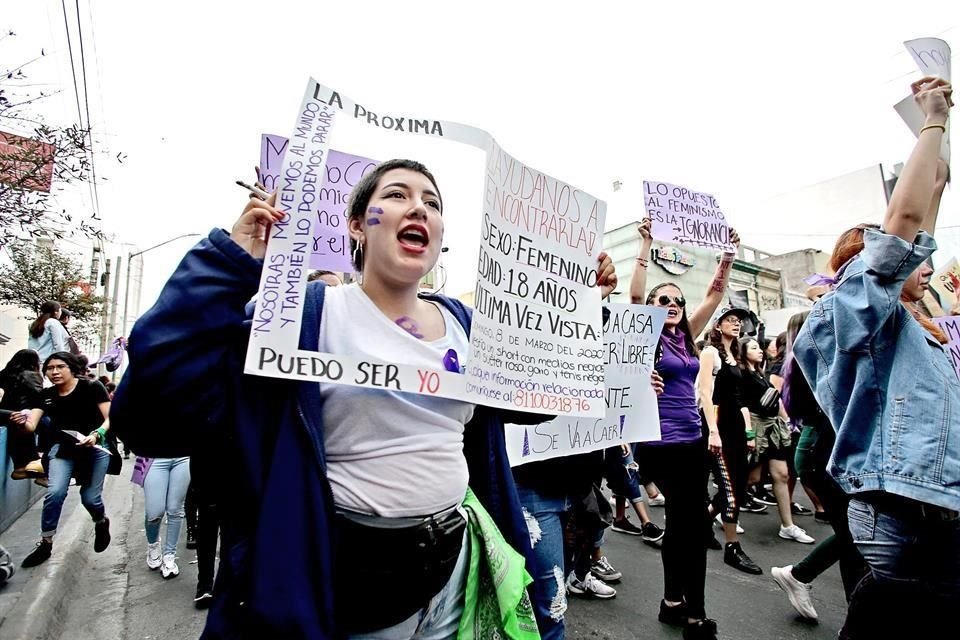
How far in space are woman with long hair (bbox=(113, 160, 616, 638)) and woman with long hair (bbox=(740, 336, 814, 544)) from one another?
4.80 meters

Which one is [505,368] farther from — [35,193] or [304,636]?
[35,193]

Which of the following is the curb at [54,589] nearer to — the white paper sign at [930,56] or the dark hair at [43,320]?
the dark hair at [43,320]

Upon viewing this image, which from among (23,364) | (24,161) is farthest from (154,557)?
(24,161)

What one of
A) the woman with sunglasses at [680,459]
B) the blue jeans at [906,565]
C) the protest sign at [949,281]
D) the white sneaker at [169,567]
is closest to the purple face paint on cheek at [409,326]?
the blue jeans at [906,565]

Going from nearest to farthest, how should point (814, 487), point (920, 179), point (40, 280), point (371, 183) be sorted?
point (371, 183)
point (920, 179)
point (814, 487)
point (40, 280)

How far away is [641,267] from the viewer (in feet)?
12.0

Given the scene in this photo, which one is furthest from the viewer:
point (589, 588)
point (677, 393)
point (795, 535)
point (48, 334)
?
point (48, 334)

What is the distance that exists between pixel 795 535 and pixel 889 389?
14.0ft

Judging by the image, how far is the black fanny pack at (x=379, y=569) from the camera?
1.28 m

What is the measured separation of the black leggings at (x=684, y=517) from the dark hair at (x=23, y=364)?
620 cm

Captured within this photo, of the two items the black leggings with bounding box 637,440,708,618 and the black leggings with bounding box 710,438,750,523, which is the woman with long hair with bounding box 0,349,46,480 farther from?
the black leggings with bounding box 710,438,750,523

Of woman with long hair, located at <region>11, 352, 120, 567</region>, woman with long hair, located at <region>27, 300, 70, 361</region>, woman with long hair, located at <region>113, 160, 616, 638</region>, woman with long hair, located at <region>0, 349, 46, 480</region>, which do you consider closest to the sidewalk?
woman with long hair, located at <region>11, 352, 120, 567</region>

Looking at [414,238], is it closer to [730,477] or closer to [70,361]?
[730,477]

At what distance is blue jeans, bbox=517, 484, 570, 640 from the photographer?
208cm
